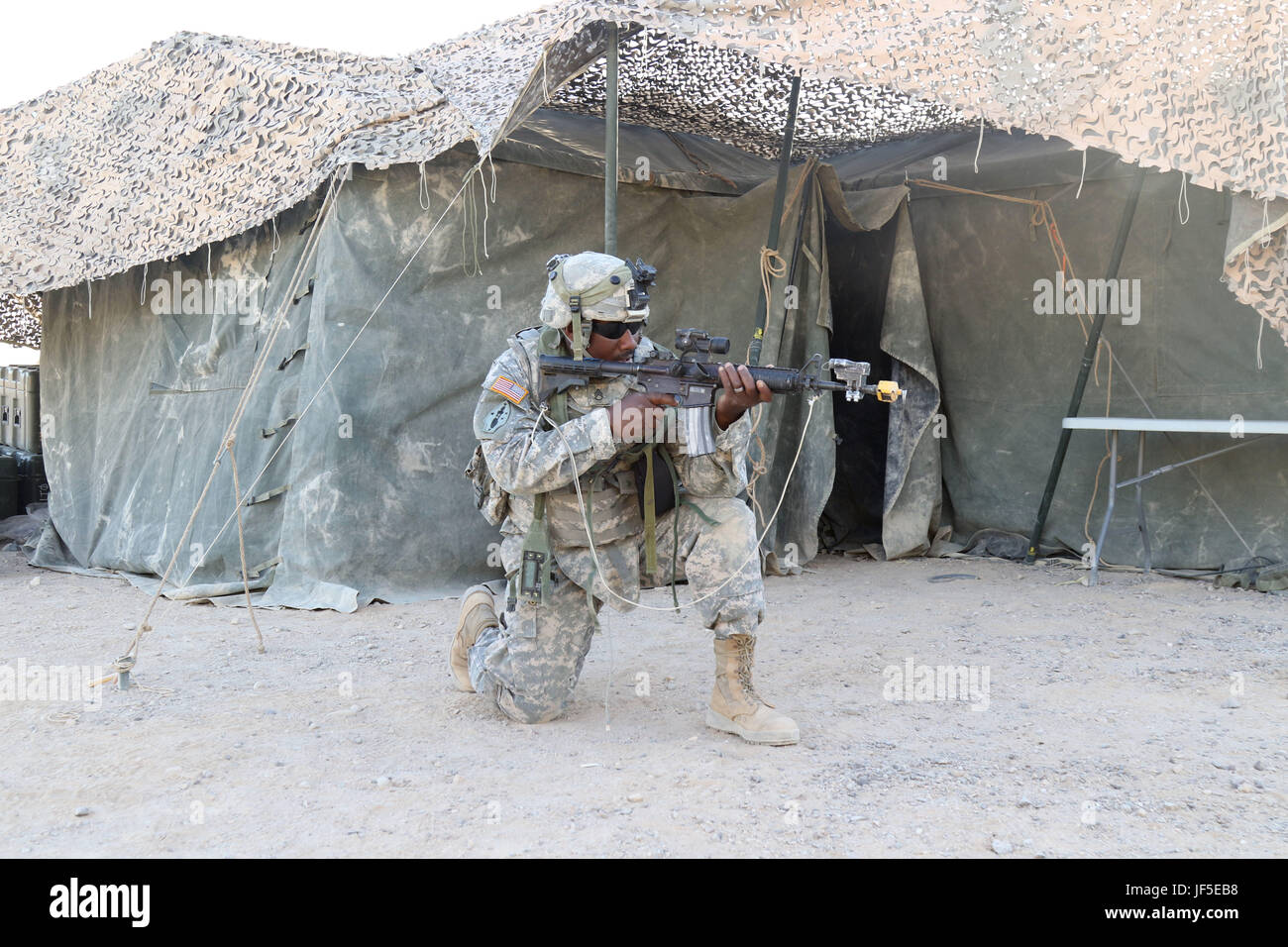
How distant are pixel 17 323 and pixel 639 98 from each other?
6076mm

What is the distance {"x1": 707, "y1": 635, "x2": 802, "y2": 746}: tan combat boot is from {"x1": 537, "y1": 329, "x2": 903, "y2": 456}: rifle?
0.56 m

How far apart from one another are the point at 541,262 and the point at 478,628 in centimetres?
257

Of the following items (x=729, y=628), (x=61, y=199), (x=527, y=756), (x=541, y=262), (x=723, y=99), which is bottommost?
(x=527, y=756)

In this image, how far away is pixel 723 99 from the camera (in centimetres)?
501

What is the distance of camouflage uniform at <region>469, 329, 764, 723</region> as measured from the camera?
279 centimetres

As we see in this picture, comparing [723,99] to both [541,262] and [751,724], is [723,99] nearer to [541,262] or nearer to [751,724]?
[541,262]

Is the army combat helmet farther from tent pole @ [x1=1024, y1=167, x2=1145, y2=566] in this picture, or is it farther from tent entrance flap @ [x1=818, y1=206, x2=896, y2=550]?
tent entrance flap @ [x1=818, y1=206, x2=896, y2=550]

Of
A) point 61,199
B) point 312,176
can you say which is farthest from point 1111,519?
point 61,199

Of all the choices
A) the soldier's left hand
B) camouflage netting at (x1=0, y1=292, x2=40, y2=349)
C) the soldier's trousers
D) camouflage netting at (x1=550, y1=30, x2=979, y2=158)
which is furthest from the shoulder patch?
camouflage netting at (x1=0, y1=292, x2=40, y2=349)

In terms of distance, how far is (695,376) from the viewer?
110 inches

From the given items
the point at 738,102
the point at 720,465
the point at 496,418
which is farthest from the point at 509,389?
the point at 738,102

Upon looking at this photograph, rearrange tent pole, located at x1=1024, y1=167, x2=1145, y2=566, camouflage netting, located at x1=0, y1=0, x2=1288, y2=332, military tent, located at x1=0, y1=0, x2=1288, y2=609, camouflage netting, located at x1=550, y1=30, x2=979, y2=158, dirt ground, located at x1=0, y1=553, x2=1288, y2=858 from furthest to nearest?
1. tent pole, located at x1=1024, y1=167, x2=1145, y2=566
2. military tent, located at x1=0, y1=0, x2=1288, y2=609
3. camouflage netting, located at x1=550, y1=30, x2=979, y2=158
4. camouflage netting, located at x1=0, y1=0, x2=1288, y2=332
5. dirt ground, located at x1=0, y1=553, x2=1288, y2=858

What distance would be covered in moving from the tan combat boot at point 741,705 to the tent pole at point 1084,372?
2.88 m
